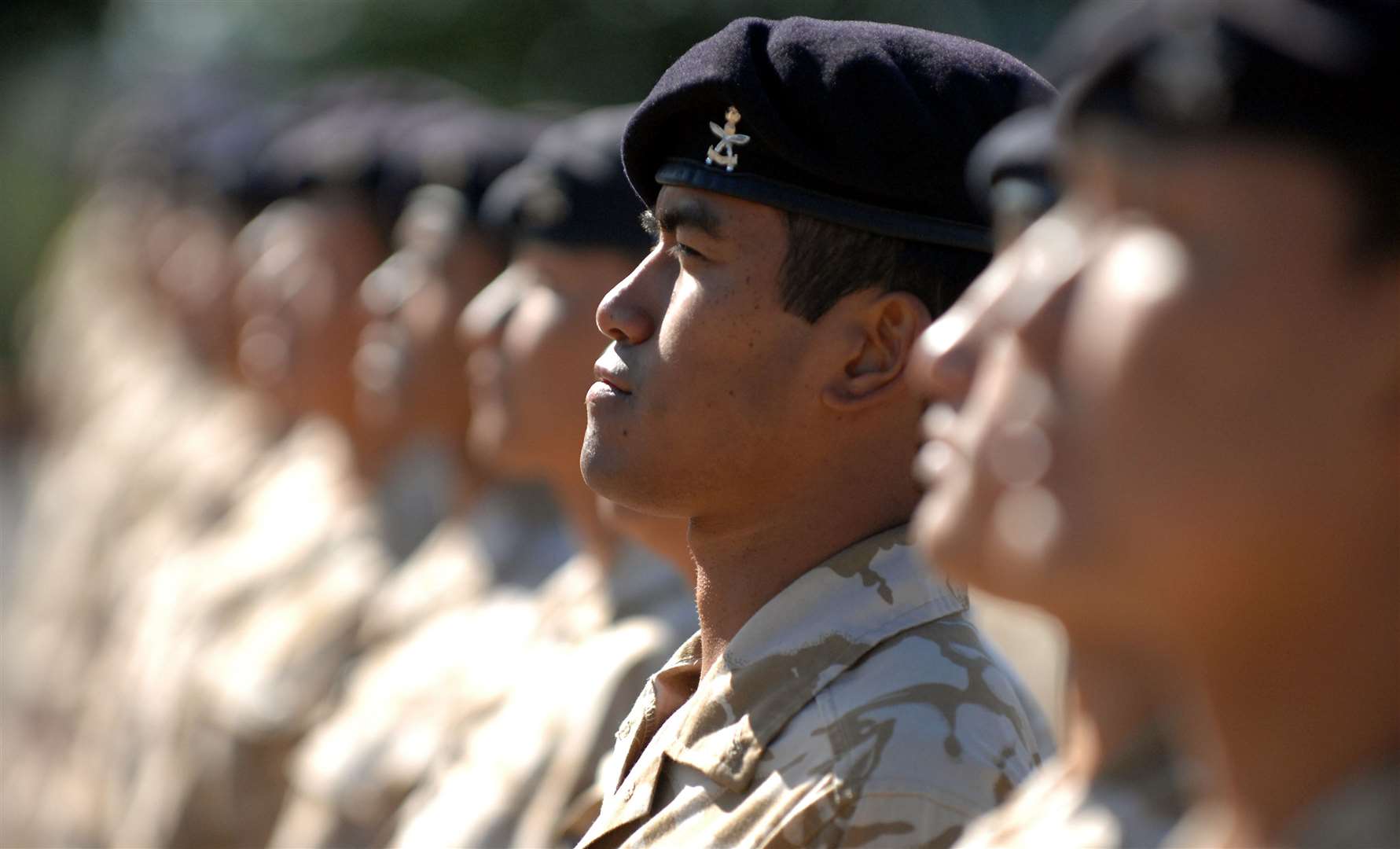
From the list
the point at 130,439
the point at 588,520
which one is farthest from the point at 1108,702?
the point at 130,439

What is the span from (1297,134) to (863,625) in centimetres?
→ 124

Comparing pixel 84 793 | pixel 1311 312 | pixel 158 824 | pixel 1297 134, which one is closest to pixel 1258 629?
pixel 1311 312

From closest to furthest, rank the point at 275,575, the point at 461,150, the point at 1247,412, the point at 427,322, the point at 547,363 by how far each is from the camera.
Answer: the point at 1247,412, the point at 547,363, the point at 427,322, the point at 461,150, the point at 275,575

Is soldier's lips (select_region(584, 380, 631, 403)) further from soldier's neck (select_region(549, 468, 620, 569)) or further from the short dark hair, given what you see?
soldier's neck (select_region(549, 468, 620, 569))

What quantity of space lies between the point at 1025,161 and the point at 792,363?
2.48ft

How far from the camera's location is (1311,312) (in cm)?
151

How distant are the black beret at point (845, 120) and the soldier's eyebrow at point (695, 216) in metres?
0.03

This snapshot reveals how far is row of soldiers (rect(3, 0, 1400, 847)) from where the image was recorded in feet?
5.02

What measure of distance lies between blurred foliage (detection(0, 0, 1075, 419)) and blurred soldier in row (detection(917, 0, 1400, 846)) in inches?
616

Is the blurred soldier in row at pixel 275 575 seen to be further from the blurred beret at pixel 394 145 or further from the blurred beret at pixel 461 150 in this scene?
the blurred beret at pixel 461 150

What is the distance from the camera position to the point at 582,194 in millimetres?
4301

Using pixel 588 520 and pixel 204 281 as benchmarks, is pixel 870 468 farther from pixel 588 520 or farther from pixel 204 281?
pixel 204 281

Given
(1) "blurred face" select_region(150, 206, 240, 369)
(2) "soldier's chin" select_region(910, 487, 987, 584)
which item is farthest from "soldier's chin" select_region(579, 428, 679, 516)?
(1) "blurred face" select_region(150, 206, 240, 369)

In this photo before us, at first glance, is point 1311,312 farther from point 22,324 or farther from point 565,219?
point 22,324
